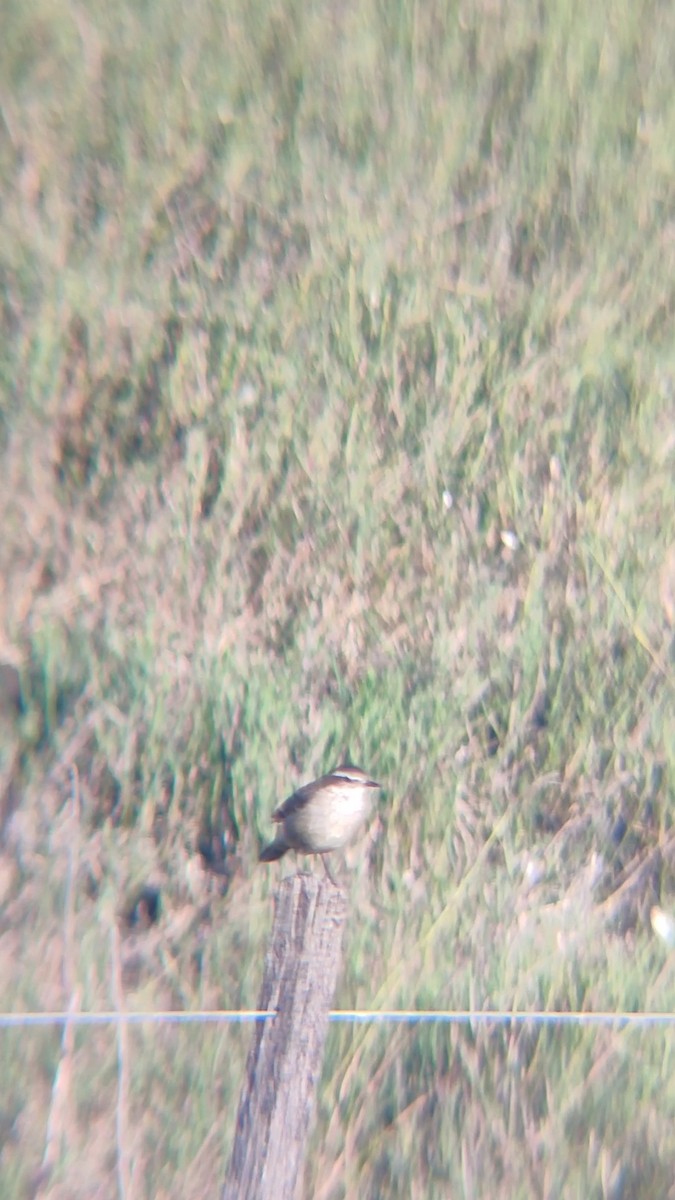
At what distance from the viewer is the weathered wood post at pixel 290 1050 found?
2602 millimetres

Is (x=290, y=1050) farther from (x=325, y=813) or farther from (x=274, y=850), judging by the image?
(x=274, y=850)

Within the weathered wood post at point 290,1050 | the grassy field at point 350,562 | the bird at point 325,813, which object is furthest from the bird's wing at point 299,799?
the weathered wood post at point 290,1050

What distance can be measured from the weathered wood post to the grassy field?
0.88 meters

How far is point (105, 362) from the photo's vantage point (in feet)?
15.6

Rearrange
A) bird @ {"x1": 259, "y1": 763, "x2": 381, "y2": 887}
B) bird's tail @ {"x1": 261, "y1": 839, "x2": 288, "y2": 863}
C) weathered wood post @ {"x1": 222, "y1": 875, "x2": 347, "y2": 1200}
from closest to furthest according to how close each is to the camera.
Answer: weathered wood post @ {"x1": 222, "y1": 875, "x2": 347, "y2": 1200} < bird @ {"x1": 259, "y1": 763, "x2": 381, "y2": 887} < bird's tail @ {"x1": 261, "y1": 839, "x2": 288, "y2": 863}

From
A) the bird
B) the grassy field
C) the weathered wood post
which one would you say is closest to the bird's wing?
the bird

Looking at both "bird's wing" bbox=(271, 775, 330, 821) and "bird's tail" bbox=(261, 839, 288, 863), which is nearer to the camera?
"bird's wing" bbox=(271, 775, 330, 821)

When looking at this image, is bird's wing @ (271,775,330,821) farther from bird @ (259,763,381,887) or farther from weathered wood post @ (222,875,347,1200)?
weathered wood post @ (222,875,347,1200)

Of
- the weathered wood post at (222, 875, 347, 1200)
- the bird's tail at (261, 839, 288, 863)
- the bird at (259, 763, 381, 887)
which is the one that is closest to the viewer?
the weathered wood post at (222, 875, 347, 1200)

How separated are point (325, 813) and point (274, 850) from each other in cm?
48

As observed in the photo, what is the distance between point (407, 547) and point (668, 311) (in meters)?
1.45

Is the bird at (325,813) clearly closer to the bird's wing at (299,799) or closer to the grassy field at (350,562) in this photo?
the bird's wing at (299,799)

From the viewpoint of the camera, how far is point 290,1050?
2600 mm

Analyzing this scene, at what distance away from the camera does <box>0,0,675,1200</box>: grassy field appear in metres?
3.78
